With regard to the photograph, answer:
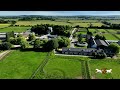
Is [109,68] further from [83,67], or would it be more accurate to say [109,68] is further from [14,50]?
[14,50]

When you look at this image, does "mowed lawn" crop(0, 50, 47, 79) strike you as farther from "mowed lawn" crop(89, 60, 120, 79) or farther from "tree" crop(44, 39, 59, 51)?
"mowed lawn" crop(89, 60, 120, 79)

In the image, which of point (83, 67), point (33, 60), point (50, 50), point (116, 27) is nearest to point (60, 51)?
point (50, 50)

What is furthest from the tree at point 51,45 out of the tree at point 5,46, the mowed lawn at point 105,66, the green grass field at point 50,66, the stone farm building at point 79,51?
the mowed lawn at point 105,66

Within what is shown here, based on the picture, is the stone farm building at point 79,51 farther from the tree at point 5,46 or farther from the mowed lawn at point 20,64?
the tree at point 5,46

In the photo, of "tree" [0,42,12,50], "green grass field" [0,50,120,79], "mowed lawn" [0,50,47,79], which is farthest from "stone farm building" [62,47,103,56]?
"tree" [0,42,12,50]
